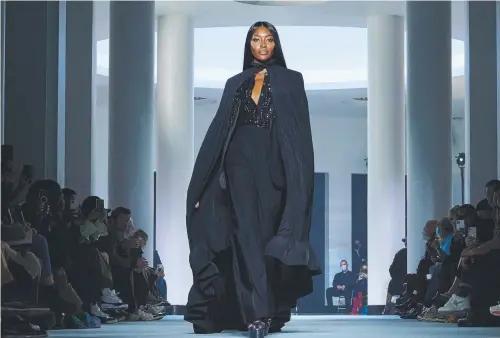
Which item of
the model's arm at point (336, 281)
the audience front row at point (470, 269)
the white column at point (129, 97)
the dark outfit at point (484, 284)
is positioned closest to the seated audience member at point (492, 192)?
the audience front row at point (470, 269)

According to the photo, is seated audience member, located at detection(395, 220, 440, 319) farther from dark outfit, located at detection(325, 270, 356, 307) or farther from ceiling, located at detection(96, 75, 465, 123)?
ceiling, located at detection(96, 75, 465, 123)

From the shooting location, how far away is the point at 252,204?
665 cm

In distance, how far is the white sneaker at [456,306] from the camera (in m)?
9.53

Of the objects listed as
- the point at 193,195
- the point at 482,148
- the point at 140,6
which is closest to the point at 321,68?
the point at 140,6

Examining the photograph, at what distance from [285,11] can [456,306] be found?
10733 mm

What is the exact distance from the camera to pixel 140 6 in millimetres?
16625

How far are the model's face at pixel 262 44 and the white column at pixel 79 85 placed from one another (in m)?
8.48

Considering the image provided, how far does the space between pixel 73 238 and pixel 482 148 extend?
22.0 feet

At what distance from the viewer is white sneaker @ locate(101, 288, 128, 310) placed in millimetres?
10398

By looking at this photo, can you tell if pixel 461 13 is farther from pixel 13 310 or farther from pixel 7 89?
pixel 13 310

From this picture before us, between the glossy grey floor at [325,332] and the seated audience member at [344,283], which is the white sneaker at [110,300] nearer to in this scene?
the glossy grey floor at [325,332]

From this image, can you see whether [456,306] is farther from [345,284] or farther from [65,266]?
[345,284]

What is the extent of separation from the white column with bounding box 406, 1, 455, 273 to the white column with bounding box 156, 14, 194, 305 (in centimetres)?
409

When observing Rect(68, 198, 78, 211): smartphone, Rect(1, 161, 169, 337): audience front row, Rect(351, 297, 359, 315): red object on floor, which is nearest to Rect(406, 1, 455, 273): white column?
Rect(1, 161, 169, 337): audience front row
